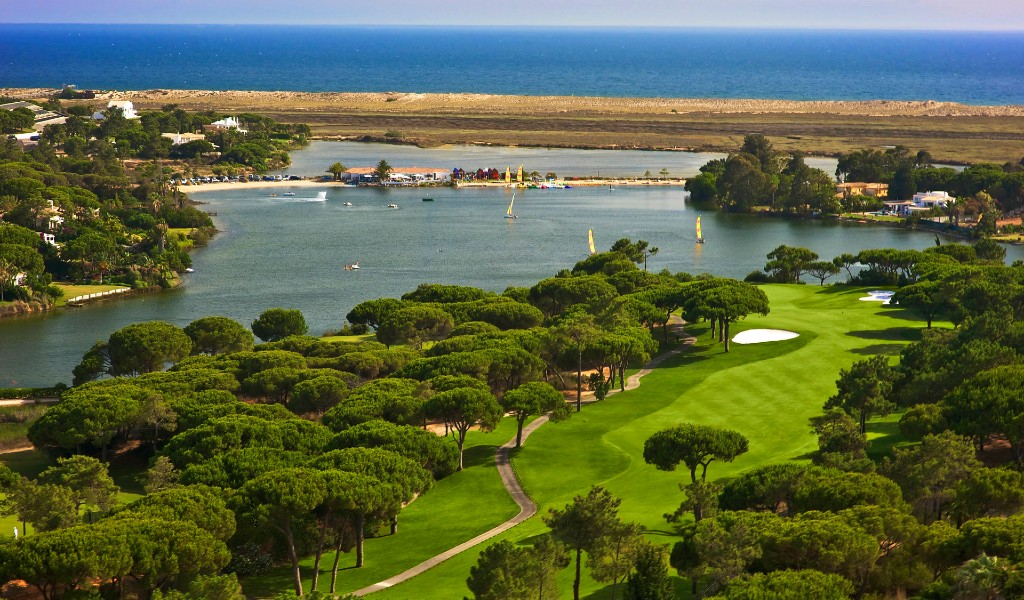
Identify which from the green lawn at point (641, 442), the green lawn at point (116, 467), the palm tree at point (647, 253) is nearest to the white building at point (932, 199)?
the palm tree at point (647, 253)

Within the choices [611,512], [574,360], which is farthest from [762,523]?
[574,360]

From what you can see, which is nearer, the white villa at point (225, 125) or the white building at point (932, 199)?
the white building at point (932, 199)

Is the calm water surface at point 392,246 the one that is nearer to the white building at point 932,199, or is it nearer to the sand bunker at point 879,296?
the white building at point 932,199

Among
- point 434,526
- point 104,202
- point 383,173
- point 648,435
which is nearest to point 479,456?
point 648,435

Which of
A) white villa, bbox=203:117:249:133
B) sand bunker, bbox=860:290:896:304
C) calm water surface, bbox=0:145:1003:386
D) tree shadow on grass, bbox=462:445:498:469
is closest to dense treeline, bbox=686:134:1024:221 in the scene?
calm water surface, bbox=0:145:1003:386

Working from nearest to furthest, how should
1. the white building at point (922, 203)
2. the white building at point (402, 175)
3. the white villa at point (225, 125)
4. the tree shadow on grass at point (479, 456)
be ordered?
the tree shadow on grass at point (479, 456) < the white building at point (922, 203) < the white building at point (402, 175) < the white villa at point (225, 125)

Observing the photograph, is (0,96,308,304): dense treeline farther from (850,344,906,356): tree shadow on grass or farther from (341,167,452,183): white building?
(850,344,906,356): tree shadow on grass
